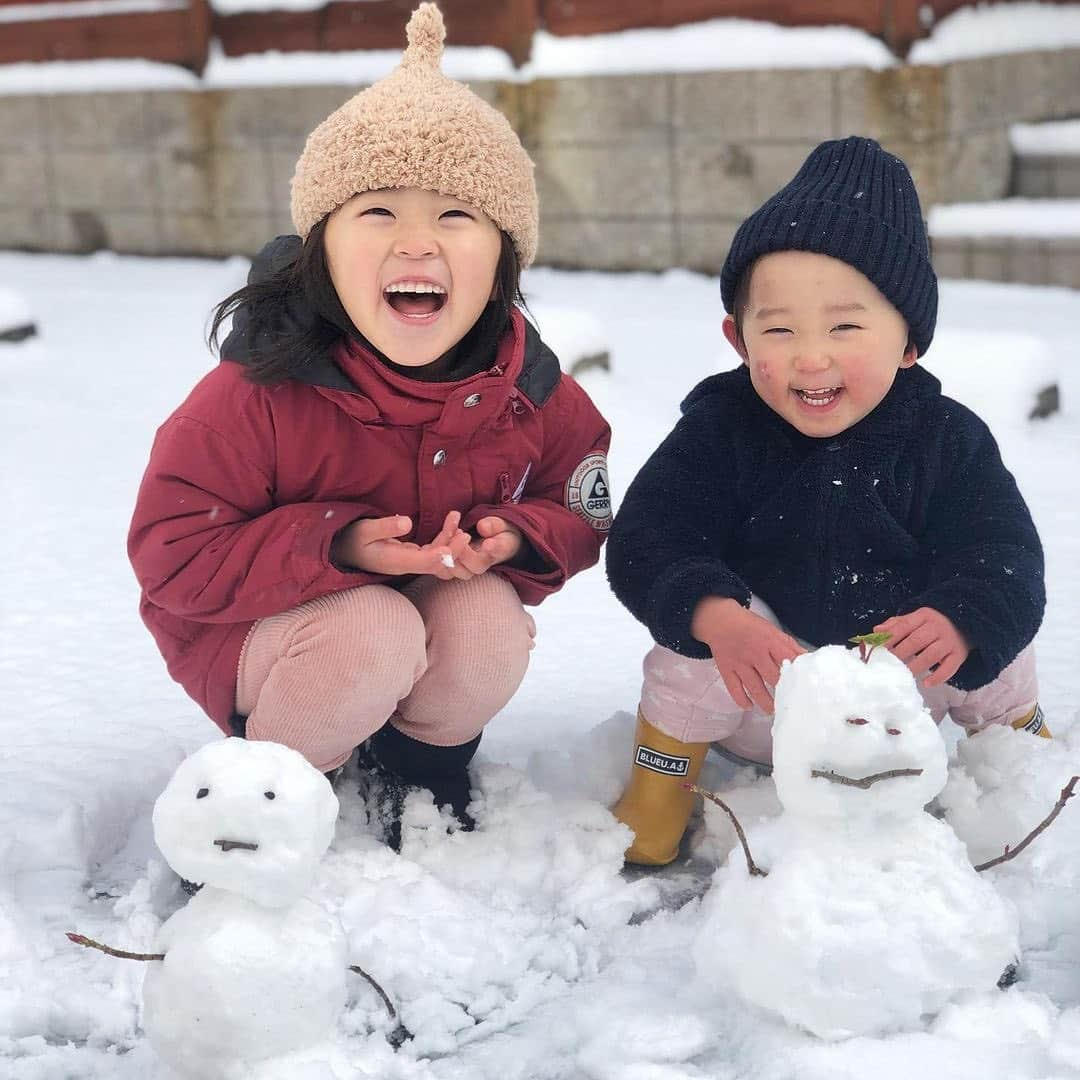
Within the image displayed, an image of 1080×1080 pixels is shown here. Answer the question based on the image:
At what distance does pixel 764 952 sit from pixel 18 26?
810cm

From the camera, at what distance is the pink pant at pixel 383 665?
182cm

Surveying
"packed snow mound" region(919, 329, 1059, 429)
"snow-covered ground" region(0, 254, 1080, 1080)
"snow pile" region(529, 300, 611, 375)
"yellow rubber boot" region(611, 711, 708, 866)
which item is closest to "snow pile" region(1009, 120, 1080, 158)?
"packed snow mound" region(919, 329, 1059, 429)

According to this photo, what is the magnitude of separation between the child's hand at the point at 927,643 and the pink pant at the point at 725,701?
20 cm

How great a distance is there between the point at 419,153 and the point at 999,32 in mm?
5192

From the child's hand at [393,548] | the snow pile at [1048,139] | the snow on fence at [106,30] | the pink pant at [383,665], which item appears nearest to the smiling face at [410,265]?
the child's hand at [393,548]

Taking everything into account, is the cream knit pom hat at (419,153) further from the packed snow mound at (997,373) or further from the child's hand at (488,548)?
the packed snow mound at (997,373)

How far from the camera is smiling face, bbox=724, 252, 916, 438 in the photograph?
1809 millimetres

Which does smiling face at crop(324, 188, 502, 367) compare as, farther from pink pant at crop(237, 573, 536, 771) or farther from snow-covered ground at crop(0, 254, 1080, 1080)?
snow-covered ground at crop(0, 254, 1080, 1080)

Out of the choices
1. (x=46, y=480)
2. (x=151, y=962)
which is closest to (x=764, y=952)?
(x=151, y=962)

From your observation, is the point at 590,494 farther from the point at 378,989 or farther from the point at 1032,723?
the point at 378,989

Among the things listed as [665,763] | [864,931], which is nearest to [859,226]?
[665,763]

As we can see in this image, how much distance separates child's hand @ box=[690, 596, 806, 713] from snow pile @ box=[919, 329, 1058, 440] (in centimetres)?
234

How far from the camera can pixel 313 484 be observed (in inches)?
75.1

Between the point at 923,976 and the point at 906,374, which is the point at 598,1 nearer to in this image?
the point at 906,374
